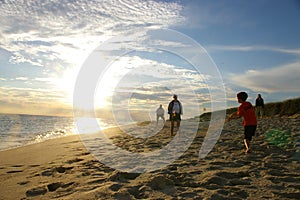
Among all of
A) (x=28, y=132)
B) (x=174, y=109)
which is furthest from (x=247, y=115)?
(x=28, y=132)

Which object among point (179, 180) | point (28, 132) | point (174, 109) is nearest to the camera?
point (179, 180)

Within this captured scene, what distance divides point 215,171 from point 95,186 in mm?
2323

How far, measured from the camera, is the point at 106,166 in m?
6.58

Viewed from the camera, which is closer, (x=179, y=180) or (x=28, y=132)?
(x=179, y=180)

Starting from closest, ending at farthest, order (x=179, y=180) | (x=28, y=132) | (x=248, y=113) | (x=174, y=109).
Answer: (x=179, y=180) → (x=248, y=113) → (x=174, y=109) → (x=28, y=132)

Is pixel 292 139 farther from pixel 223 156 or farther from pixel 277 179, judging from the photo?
pixel 277 179

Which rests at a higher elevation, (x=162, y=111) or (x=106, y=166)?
(x=162, y=111)

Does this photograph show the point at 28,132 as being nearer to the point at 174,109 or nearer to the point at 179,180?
the point at 174,109

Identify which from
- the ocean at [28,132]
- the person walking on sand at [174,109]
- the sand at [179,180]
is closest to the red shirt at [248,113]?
the sand at [179,180]

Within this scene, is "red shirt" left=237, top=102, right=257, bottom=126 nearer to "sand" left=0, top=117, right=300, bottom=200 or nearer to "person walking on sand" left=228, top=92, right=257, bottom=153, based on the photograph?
"person walking on sand" left=228, top=92, right=257, bottom=153

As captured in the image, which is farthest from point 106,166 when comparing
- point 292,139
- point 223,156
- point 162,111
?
point 162,111

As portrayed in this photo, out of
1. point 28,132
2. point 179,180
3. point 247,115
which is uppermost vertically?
point 247,115

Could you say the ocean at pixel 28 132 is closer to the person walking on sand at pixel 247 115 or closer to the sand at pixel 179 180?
the sand at pixel 179 180

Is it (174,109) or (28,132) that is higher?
(174,109)
